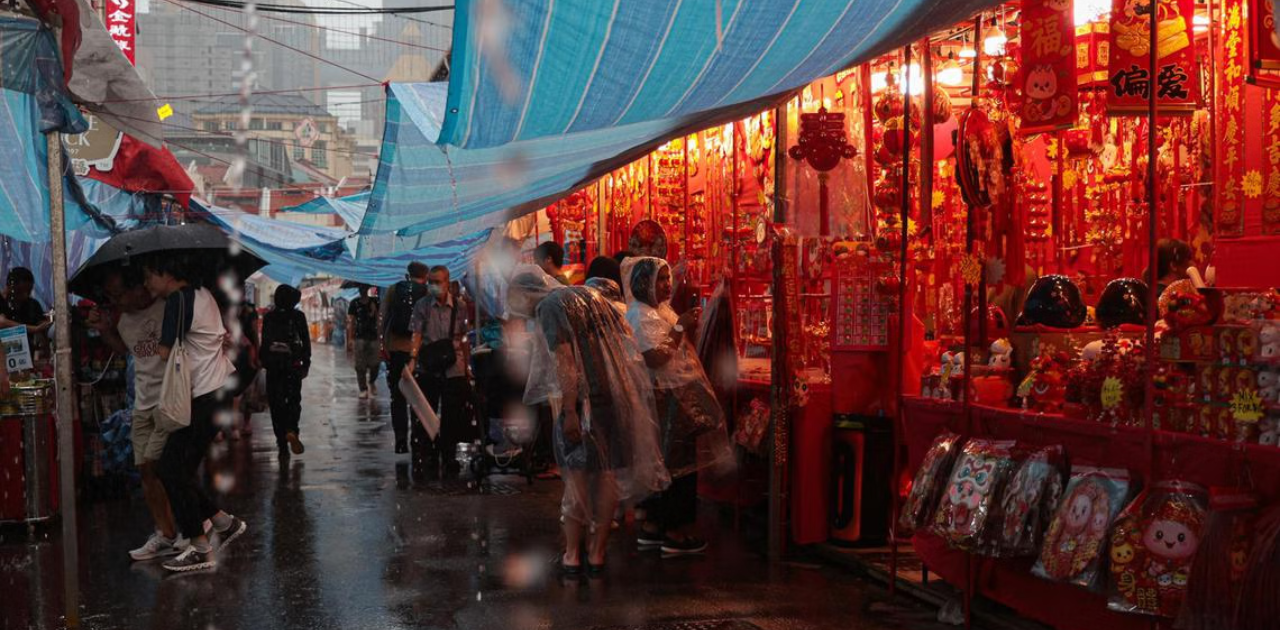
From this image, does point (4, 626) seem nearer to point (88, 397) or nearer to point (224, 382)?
point (224, 382)

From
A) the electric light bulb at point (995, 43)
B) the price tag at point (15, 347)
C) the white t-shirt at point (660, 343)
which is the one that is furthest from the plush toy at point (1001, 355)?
the price tag at point (15, 347)

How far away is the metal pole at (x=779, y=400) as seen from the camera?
23.6ft

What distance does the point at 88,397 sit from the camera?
977 centimetres

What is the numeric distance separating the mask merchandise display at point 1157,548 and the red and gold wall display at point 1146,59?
1977 millimetres

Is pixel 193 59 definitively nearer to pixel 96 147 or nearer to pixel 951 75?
pixel 96 147

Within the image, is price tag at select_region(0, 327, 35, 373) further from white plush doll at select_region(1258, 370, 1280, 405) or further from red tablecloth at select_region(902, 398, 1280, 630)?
white plush doll at select_region(1258, 370, 1280, 405)

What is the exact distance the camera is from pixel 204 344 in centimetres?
702

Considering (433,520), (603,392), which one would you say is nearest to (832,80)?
(603,392)

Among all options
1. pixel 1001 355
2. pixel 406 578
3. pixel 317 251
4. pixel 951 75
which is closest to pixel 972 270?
pixel 1001 355

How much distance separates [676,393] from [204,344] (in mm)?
2781

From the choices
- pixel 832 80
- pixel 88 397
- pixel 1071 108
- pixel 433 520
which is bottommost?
pixel 433 520

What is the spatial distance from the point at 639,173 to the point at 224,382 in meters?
6.84

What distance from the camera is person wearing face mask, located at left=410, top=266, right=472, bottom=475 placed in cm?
1095

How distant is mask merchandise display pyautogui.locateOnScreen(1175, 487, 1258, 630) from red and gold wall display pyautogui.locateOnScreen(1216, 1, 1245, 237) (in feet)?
10.4
